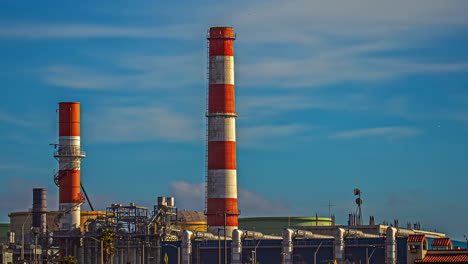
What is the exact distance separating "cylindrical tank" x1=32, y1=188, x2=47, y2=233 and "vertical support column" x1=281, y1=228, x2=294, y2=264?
132 feet

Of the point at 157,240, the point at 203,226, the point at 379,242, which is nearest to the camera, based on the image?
the point at 379,242

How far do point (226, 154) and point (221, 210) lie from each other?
7.25 meters

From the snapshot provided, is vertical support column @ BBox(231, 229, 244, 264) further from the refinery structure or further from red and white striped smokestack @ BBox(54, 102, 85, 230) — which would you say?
red and white striped smokestack @ BBox(54, 102, 85, 230)

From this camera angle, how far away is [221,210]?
11912 cm

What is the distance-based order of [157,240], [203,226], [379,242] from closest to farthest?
1. [379,242]
2. [157,240]
3. [203,226]

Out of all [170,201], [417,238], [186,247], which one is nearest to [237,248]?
[186,247]

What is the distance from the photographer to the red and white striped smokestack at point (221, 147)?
11888 centimetres

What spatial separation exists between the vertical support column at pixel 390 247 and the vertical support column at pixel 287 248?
11.8m

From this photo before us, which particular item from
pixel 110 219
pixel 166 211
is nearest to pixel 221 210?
pixel 166 211

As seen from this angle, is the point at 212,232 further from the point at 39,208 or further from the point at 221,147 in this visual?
the point at 39,208

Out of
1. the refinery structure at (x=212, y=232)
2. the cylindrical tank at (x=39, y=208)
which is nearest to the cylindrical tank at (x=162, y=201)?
the refinery structure at (x=212, y=232)

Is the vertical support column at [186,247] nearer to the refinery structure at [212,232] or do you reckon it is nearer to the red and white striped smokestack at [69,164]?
the refinery structure at [212,232]

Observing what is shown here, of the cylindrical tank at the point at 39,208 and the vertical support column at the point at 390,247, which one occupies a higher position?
the cylindrical tank at the point at 39,208

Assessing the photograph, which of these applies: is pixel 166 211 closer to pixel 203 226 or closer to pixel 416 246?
pixel 203 226
